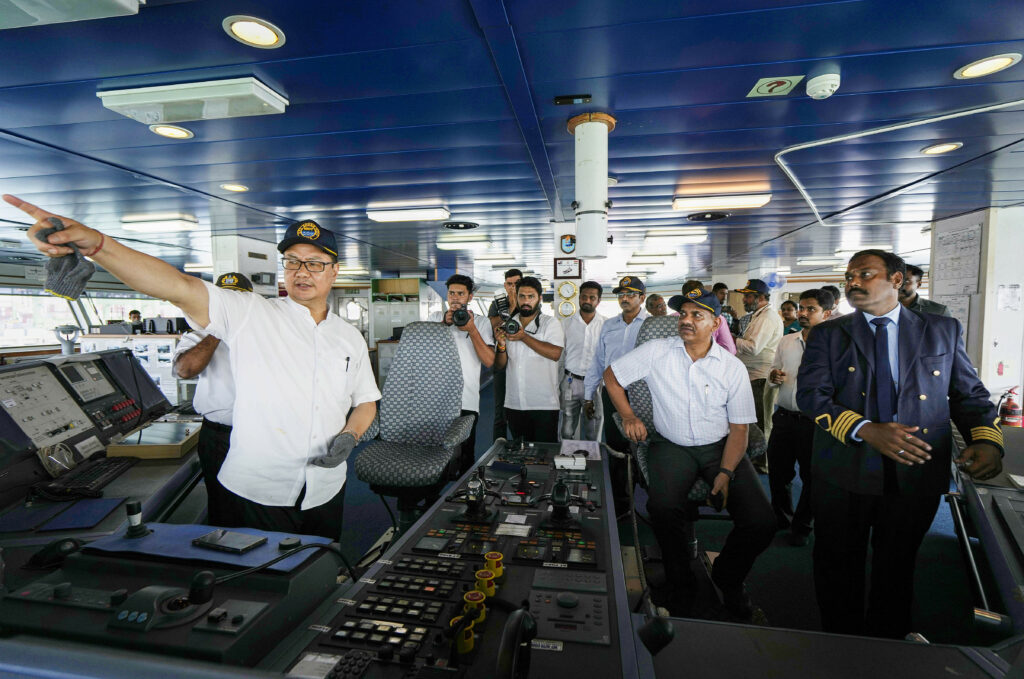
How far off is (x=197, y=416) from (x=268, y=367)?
5.05 ft

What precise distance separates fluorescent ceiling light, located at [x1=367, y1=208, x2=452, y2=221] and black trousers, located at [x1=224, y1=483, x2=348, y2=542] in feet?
12.2

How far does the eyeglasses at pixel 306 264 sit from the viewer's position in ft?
5.35

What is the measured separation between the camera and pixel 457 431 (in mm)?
2461

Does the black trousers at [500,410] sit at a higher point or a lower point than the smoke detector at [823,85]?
lower

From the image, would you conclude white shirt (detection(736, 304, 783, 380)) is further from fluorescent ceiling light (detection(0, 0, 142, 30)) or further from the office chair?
fluorescent ceiling light (detection(0, 0, 142, 30))

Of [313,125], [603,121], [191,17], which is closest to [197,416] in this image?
[313,125]

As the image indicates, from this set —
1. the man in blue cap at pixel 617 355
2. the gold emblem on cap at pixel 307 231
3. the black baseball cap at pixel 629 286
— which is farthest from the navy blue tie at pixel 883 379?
the gold emblem on cap at pixel 307 231

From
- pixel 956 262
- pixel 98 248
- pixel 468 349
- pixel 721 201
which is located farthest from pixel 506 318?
pixel 956 262

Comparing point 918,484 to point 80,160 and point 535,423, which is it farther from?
point 80,160

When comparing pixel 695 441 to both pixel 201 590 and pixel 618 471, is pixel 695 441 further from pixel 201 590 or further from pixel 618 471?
pixel 201 590

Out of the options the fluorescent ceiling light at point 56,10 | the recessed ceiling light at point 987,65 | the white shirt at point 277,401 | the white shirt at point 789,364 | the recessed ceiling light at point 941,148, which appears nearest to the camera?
the fluorescent ceiling light at point 56,10

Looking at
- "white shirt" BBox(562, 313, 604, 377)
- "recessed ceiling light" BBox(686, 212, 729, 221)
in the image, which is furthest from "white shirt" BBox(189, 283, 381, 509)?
"recessed ceiling light" BBox(686, 212, 729, 221)

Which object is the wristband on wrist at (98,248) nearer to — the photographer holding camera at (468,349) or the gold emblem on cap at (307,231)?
the gold emblem on cap at (307,231)

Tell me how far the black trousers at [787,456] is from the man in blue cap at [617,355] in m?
1.02
